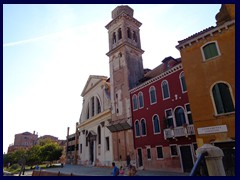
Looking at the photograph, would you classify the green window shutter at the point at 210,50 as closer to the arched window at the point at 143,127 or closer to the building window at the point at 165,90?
the building window at the point at 165,90

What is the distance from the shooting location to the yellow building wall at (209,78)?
10.8 m

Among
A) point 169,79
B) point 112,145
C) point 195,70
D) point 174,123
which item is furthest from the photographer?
point 112,145

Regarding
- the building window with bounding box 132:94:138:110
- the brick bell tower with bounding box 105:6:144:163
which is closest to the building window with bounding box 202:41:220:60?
the building window with bounding box 132:94:138:110

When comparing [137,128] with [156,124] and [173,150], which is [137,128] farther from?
[173,150]

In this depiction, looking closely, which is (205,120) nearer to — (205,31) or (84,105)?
(205,31)

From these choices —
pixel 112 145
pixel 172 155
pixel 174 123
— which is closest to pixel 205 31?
pixel 174 123

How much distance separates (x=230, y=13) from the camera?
1129 cm

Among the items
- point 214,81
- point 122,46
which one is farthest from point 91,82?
point 214,81

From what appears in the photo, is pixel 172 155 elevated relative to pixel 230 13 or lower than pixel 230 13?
lower

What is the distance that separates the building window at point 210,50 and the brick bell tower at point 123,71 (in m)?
11.5

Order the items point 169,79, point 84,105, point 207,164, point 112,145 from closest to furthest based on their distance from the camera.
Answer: point 207,164 < point 169,79 < point 112,145 < point 84,105

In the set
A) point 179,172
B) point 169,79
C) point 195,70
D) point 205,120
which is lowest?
point 179,172

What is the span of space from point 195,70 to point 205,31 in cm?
266

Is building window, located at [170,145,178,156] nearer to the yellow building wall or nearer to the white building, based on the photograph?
the yellow building wall
